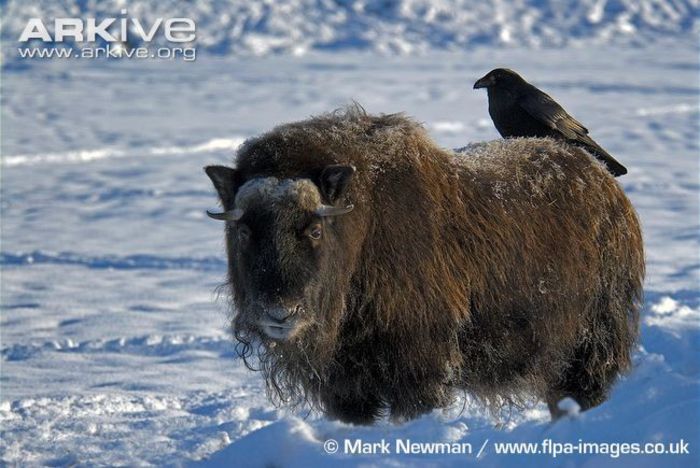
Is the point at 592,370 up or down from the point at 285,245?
down

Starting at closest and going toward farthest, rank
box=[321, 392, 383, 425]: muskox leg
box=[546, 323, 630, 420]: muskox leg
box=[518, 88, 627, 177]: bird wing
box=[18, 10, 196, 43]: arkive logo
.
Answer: box=[321, 392, 383, 425]: muskox leg
box=[546, 323, 630, 420]: muskox leg
box=[518, 88, 627, 177]: bird wing
box=[18, 10, 196, 43]: arkive logo

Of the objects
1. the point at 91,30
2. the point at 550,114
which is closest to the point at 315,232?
the point at 550,114

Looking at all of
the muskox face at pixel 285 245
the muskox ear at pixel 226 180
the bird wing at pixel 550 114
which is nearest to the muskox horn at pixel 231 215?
the muskox face at pixel 285 245

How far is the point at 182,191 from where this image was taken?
11453 mm

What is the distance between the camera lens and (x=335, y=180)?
3.12m

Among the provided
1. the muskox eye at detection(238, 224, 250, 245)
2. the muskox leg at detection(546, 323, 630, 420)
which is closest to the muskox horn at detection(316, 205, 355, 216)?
the muskox eye at detection(238, 224, 250, 245)

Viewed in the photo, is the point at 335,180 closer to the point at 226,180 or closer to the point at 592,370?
the point at 226,180

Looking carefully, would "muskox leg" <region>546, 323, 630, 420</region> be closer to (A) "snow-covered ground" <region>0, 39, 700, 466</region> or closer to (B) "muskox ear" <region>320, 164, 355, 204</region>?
(A) "snow-covered ground" <region>0, 39, 700, 466</region>

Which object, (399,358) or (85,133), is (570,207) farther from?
(85,133)

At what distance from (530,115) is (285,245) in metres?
1.67

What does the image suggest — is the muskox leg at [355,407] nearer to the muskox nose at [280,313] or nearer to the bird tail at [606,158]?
the muskox nose at [280,313]

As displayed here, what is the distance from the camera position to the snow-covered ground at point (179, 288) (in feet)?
10.9

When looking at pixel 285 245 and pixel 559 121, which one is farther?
pixel 559 121

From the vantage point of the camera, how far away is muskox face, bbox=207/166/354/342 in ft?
9.70
